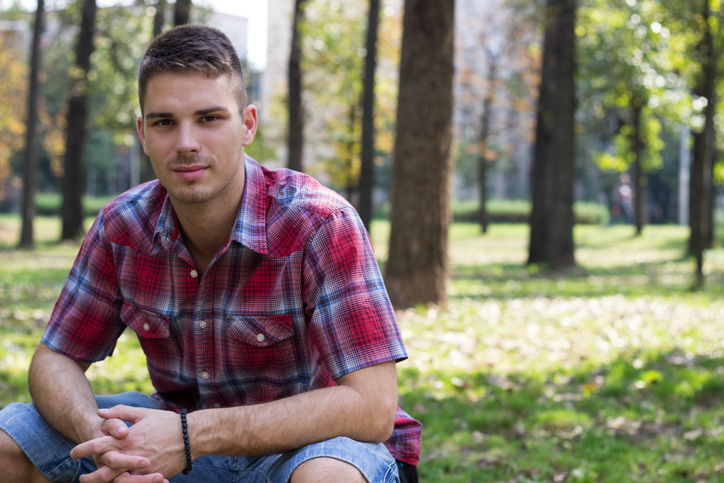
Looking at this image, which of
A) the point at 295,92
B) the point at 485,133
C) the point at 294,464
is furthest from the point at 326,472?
the point at 485,133

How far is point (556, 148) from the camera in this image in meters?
14.8

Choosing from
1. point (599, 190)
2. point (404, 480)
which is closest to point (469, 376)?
point (404, 480)

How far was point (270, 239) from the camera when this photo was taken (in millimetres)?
2436

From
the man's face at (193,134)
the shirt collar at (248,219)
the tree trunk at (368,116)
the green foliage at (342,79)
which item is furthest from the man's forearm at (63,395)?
the green foliage at (342,79)

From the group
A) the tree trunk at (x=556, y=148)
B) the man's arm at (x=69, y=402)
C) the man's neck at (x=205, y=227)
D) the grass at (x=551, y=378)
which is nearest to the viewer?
the man's arm at (x=69, y=402)

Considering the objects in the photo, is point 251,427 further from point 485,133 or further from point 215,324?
point 485,133

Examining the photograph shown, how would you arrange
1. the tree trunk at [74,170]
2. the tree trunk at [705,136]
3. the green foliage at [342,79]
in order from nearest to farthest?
1. the tree trunk at [705,136]
2. the tree trunk at [74,170]
3. the green foliage at [342,79]

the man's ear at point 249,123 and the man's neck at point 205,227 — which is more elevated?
the man's ear at point 249,123

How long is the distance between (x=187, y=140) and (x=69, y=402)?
3.21ft

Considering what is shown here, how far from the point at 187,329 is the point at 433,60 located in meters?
6.36

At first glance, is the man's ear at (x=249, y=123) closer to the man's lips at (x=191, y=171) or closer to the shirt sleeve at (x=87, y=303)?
the man's lips at (x=191, y=171)

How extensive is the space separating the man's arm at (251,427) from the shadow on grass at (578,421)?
1.81 meters

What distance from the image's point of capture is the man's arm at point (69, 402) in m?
2.15

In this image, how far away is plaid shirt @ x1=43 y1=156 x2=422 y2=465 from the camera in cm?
232
